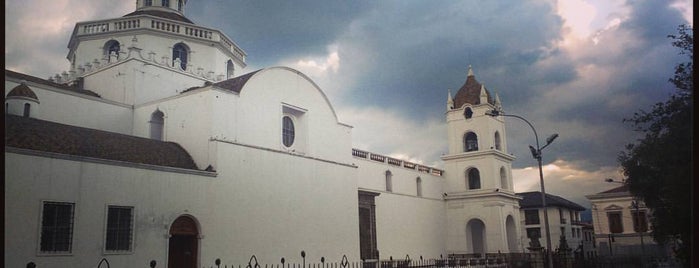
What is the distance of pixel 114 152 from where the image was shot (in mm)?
17469

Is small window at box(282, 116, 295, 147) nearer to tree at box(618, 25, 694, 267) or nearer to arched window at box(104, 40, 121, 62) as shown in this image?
arched window at box(104, 40, 121, 62)

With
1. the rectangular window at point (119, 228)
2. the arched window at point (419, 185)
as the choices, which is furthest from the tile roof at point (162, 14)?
the arched window at point (419, 185)

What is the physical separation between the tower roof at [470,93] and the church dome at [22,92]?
93.6 feet

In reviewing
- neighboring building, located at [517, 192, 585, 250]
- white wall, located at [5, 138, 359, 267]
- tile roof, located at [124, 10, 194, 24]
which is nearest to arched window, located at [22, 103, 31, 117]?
white wall, located at [5, 138, 359, 267]

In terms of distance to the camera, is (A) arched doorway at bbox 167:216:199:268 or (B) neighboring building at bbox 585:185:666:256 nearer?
(A) arched doorway at bbox 167:216:199:268

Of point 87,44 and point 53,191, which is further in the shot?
point 87,44

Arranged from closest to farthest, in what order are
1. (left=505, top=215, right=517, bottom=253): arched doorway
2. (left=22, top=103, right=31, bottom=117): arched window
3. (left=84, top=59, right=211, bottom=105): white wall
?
(left=22, top=103, right=31, bottom=117): arched window → (left=84, top=59, right=211, bottom=105): white wall → (left=505, top=215, right=517, bottom=253): arched doorway

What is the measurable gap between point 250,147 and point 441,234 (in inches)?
863

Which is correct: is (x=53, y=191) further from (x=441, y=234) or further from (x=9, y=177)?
(x=441, y=234)

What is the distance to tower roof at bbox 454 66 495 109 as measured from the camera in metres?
39.6

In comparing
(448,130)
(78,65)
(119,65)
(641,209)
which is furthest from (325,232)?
(641,209)

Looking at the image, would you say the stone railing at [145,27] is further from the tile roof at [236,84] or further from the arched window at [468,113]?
the arched window at [468,113]

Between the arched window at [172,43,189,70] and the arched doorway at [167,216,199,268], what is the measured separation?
11492 millimetres

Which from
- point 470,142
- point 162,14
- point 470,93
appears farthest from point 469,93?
point 162,14
